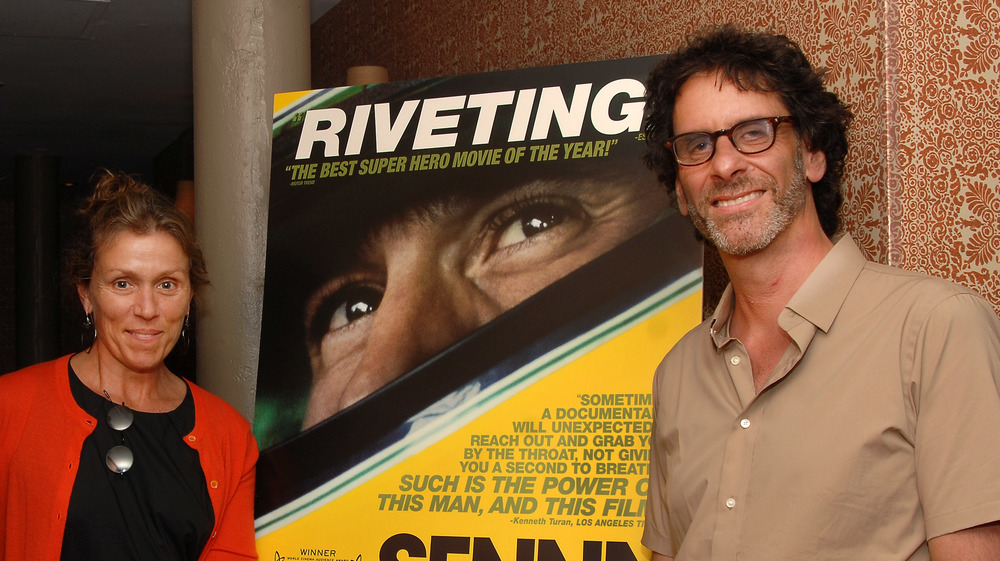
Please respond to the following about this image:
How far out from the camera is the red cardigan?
6.32ft

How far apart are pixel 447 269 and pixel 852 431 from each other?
3.68ft

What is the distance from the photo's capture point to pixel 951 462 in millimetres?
1225

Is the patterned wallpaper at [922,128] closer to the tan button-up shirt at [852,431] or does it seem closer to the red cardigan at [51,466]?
the tan button-up shirt at [852,431]

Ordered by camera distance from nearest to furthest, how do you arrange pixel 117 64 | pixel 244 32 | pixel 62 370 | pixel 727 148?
pixel 727 148, pixel 62 370, pixel 244 32, pixel 117 64

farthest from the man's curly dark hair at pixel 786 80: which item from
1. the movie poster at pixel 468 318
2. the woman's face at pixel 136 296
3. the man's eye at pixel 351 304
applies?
the woman's face at pixel 136 296

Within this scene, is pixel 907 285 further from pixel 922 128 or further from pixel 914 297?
pixel 922 128

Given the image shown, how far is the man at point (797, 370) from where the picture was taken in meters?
1.24

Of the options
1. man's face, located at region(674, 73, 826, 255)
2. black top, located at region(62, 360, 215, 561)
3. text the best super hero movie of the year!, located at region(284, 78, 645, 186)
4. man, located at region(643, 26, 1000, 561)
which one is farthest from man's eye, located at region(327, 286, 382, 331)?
man's face, located at region(674, 73, 826, 255)

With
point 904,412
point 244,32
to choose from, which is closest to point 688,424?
point 904,412

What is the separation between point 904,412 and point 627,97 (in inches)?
40.6

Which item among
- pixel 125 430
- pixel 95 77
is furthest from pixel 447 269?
pixel 95 77

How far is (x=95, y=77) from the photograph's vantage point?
6621 millimetres

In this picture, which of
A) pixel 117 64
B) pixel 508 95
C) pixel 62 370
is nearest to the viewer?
pixel 62 370

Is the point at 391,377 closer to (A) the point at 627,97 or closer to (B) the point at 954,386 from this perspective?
(A) the point at 627,97
